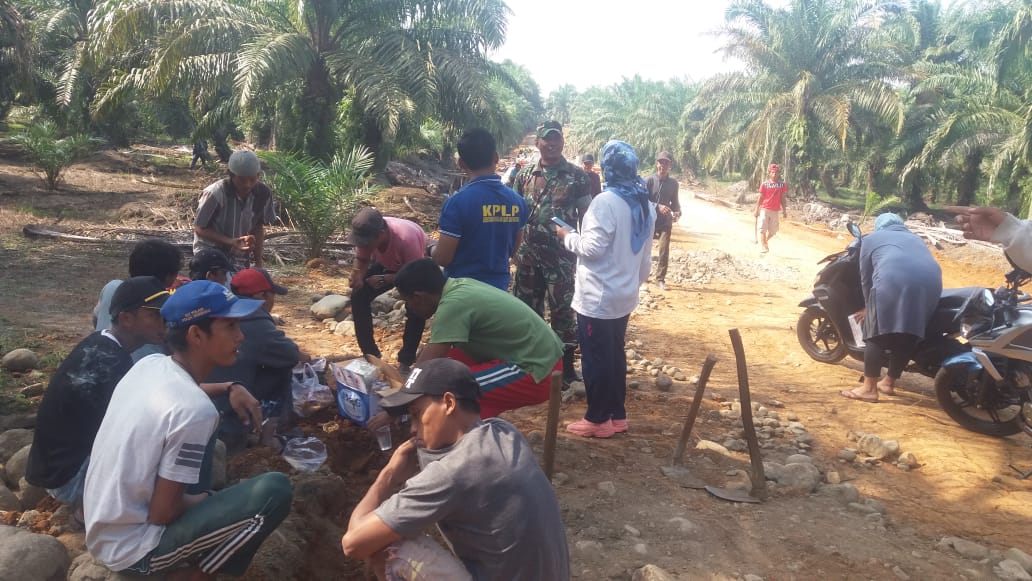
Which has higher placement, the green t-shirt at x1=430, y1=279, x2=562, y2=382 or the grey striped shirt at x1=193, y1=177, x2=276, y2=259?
the grey striped shirt at x1=193, y1=177, x2=276, y2=259

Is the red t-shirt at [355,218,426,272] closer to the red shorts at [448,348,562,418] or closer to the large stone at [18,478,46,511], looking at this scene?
the red shorts at [448,348,562,418]

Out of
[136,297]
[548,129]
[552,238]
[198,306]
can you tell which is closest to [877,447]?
[552,238]

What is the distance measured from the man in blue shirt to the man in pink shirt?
481 mm

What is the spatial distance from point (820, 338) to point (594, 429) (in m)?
3.28

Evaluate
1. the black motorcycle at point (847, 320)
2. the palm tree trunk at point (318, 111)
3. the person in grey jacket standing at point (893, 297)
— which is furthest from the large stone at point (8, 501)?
the palm tree trunk at point (318, 111)

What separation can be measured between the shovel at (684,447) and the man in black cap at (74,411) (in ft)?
9.01

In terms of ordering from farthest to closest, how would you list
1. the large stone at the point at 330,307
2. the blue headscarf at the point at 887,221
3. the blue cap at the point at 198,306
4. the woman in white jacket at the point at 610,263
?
the large stone at the point at 330,307 → the blue headscarf at the point at 887,221 → the woman in white jacket at the point at 610,263 → the blue cap at the point at 198,306

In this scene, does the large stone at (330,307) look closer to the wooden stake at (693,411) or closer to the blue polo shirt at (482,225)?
the blue polo shirt at (482,225)

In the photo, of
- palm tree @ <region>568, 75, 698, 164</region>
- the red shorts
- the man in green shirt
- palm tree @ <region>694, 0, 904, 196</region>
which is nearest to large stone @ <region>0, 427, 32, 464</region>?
the man in green shirt

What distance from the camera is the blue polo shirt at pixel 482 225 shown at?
3.88 metres

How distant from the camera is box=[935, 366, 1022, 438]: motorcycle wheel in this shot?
4.71m

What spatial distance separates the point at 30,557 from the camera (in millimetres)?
2459

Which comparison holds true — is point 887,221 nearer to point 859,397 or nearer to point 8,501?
point 859,397

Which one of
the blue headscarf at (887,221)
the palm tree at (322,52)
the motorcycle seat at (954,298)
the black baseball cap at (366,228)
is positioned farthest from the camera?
the palm tree at (322,52)
